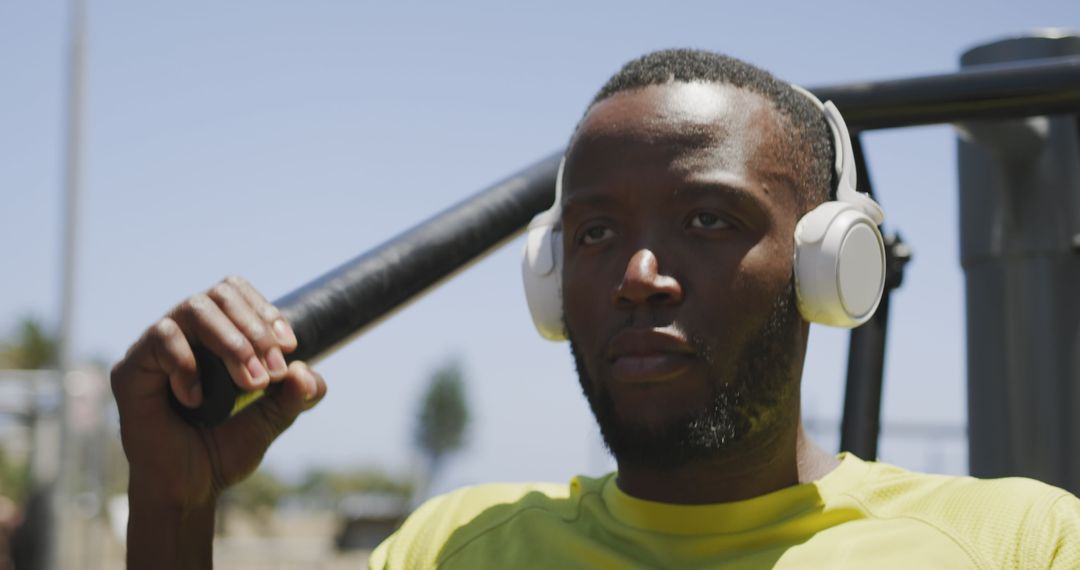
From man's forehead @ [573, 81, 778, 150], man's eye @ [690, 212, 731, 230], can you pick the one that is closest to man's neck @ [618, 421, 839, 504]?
man's eye @ [690, 212, 731, 230]

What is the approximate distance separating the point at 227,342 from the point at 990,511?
952 mm

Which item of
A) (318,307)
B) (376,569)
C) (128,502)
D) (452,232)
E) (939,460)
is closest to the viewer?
(318,307)

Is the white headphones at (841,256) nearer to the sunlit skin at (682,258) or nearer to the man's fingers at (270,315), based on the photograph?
the sunlit skin at (682,258)

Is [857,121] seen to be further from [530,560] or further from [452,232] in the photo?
[530,560]

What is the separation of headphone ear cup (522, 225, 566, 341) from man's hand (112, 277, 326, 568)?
404 mm

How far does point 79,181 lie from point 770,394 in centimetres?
913

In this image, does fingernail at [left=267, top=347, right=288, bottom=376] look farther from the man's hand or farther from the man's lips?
the man's lips

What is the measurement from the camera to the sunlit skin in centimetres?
145

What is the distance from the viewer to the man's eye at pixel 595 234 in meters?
1.58

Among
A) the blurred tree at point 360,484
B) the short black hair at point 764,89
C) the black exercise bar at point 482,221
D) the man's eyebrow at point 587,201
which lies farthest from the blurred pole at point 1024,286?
the blurred tree at point 360,484

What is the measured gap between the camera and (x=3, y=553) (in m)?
10.3

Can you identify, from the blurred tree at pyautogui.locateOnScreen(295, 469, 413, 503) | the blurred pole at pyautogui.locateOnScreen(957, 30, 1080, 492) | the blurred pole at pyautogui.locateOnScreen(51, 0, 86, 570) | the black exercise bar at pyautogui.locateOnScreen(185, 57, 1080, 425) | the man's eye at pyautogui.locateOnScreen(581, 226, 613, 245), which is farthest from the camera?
the blurred tree at pyautogui.locateOnScreen(295, 469, 413, 503)

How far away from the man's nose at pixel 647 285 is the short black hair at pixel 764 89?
0.27 m

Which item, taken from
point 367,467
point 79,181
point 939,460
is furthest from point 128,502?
point 367,467
